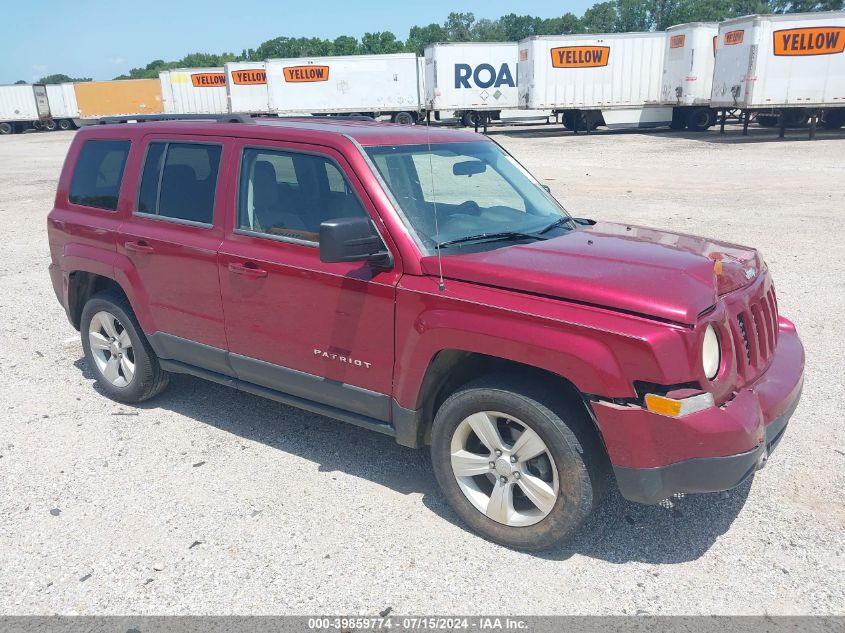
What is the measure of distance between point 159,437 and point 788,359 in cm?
383

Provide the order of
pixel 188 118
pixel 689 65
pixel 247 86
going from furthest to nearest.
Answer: pixel 247 86 < pixel 689 65 < pixel 188 118

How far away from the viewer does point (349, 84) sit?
35500mm

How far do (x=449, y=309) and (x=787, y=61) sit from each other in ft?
83.9

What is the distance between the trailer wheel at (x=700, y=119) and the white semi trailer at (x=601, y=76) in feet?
3.10

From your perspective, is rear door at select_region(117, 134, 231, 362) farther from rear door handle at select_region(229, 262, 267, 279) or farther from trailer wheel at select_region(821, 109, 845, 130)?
trailer wheel at select_region(821, 109, 845, 130)

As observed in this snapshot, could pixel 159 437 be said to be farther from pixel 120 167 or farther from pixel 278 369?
pixel 120 167

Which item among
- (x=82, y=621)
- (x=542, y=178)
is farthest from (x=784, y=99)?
(x=82, y=621)

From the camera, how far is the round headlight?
292 cm

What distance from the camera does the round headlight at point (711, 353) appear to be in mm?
2920

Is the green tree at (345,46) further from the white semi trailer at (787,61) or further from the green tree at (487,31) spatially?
the white semi trailer at (787,61)

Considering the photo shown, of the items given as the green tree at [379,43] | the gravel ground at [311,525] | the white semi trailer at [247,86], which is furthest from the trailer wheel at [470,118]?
the green tree at [379,43]

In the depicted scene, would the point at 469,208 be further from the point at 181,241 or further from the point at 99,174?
the point at 99,174

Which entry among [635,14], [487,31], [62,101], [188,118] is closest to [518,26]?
[487,31]

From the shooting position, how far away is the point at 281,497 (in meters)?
3.86
